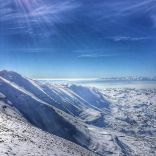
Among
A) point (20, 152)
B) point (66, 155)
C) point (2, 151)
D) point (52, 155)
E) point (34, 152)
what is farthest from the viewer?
point (66, 155)

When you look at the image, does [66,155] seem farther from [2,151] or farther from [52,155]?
[2,151]

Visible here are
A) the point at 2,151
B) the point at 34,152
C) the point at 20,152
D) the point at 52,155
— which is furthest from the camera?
the point at 52,155

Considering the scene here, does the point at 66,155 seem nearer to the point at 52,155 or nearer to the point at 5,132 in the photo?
the point at 52,155

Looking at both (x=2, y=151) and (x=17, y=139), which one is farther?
(x=17, y=139)

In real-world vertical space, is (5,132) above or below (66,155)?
above

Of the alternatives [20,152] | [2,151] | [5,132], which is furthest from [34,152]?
[5,132]

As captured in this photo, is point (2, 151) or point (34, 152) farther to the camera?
point (34, 152)

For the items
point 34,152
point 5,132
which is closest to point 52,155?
point 34,152

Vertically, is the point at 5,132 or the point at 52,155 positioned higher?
the point at 5,132

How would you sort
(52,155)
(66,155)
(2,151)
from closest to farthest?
1. (2,151)
2. (52,155)
3. (66,155)
